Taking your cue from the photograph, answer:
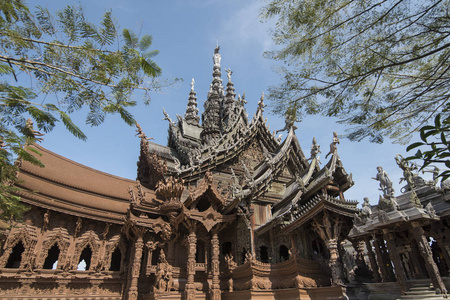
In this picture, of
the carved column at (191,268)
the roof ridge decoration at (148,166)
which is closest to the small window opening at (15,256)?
the roof ridge decoration at (148,166)

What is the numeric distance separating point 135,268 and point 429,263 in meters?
9.35

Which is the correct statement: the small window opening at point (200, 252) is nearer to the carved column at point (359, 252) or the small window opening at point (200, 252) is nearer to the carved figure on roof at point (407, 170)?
the carved column at point (359, 252)

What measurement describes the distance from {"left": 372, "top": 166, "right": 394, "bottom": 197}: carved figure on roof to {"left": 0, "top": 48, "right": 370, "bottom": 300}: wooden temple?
1.09 m

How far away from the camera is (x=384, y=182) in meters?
8.86

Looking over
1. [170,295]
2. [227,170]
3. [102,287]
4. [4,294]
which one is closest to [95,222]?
[102,287]

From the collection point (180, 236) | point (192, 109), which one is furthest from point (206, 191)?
point (192, 109)

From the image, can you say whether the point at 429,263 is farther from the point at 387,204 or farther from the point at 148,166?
the point at 148,166

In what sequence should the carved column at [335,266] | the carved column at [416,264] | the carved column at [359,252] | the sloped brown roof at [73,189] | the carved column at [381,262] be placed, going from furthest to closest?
the carved column at [359,252] < the sloped brown roof at [73,189] < the carved column at [416,264] < the carved column at [381,262] < the carved column at [335,266]

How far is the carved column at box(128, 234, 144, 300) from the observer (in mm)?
9781

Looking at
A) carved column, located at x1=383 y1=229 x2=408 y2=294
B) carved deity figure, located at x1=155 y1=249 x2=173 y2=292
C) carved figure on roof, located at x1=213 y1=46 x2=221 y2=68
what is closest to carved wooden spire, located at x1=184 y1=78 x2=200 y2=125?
carved figure on roof, located at x1=213 y1=46 x2=221 y2=68

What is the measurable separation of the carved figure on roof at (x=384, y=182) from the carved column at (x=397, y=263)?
127 centimetres

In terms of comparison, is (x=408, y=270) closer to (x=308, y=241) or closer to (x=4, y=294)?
(x=308, y=241)

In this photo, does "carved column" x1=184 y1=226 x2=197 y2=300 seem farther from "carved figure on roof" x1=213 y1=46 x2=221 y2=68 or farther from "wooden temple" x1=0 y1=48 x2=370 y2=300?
"carved figure on roof" x1=213 y1=46 x2=221 y2=68

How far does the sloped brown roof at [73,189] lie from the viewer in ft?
33.7
